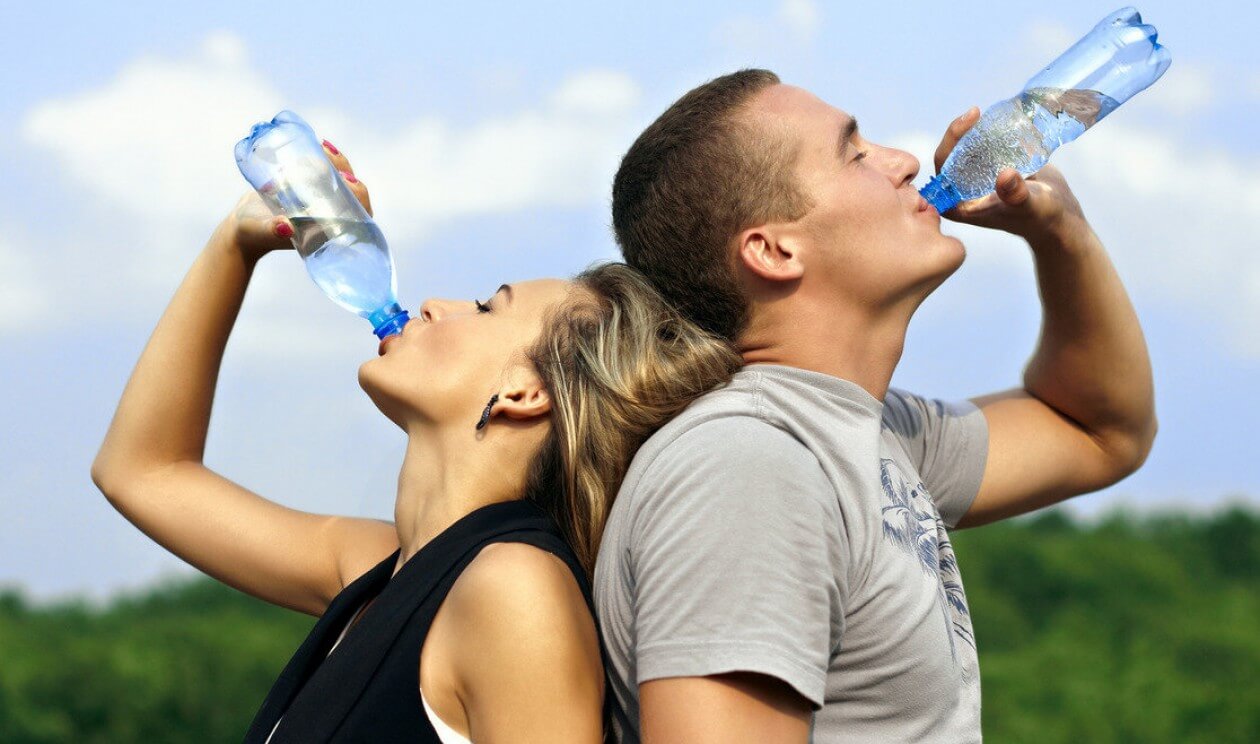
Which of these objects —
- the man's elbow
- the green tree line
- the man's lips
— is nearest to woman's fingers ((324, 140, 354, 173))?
the man's lips

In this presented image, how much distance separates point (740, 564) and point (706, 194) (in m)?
0.92

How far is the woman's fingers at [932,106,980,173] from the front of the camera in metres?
3.16

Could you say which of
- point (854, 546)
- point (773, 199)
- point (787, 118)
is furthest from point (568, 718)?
point (787, 118)

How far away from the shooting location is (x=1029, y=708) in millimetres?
9352

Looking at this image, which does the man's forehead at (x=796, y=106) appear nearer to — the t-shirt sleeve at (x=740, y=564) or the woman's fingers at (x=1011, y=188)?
the woman's fingers at (x=1011, y=188)

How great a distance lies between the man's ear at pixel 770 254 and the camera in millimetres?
2727

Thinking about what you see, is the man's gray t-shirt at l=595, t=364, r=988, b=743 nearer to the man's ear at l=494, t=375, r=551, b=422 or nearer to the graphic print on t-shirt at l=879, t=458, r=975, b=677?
the graphic print on t-shirt at l=879, t=458, r=975, b=677

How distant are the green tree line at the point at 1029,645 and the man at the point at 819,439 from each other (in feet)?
Answer: 20.4

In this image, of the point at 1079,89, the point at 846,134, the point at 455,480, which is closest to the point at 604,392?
the point at 455,480

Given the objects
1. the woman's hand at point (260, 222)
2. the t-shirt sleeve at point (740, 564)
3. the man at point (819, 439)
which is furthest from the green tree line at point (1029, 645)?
the t-shirt sleeve at point (740, 564)

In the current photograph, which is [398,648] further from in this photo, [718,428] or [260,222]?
[260,222]

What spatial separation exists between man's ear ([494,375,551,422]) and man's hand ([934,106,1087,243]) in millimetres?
977

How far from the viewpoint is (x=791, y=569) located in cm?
219

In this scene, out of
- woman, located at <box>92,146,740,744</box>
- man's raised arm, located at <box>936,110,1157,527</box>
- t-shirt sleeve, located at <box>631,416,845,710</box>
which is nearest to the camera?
t-shirt sleeve, located at <box>631,416,845,710</box>
